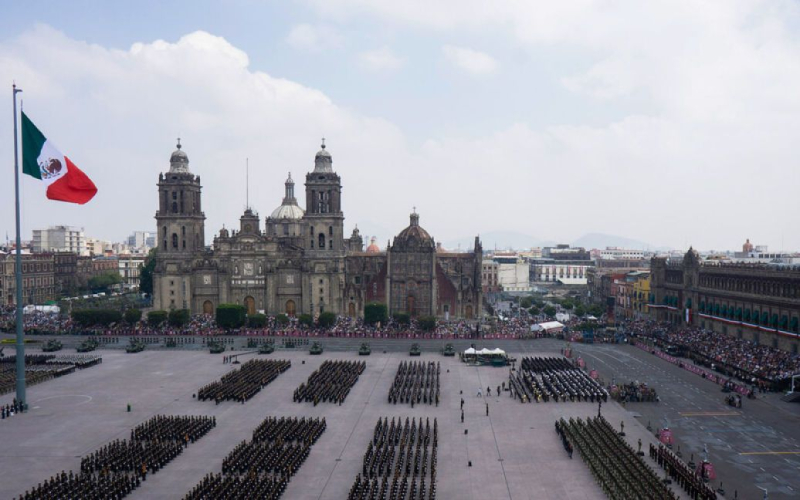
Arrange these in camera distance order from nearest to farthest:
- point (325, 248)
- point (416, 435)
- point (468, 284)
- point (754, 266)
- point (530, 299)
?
point (416, 435) → point (754, 266) → point (325, 248) → point (468, 284) → point (530, 299)

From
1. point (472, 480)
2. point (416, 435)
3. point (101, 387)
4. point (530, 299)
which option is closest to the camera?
point (472, 480)

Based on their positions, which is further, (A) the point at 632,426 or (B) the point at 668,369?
(B) the point at 668,369

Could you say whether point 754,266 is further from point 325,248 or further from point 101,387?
point 101,387

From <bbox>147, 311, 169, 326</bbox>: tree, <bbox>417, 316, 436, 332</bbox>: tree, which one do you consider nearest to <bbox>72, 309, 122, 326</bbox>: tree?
<bbox>147, 311, 169, 326</bbox>: tree

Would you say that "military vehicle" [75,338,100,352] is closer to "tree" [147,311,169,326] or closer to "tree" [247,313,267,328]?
"tree" [147,311,169,326]

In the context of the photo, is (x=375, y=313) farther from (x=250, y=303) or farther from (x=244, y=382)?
(x=244, y=382)

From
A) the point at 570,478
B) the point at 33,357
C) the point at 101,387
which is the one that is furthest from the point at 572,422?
the point at 33,357

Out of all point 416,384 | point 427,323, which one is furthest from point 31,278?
point 416,384

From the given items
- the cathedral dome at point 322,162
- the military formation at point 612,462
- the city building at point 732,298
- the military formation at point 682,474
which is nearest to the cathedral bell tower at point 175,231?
the cathedral dome at point 322,162
